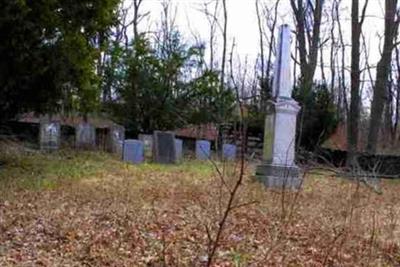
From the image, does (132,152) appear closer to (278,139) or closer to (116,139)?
(116,139)

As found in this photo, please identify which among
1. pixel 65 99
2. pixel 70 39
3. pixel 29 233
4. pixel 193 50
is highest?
pixel 193 50

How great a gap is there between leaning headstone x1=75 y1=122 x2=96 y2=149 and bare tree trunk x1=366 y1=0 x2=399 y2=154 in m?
10.6

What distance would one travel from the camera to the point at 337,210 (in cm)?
886

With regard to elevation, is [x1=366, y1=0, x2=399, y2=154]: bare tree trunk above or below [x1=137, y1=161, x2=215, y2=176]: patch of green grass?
above

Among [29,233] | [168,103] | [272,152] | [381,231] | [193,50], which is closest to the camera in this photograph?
[29,233]

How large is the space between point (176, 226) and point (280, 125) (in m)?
6.73

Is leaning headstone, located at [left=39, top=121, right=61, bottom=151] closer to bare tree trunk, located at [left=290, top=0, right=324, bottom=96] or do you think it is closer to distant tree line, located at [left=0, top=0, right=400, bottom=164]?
distant tree line, located at [left=0, top=0, right=400, bottom=164]

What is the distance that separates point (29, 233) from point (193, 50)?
18.1 meters

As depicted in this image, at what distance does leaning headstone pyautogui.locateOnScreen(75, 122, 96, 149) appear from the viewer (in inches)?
750

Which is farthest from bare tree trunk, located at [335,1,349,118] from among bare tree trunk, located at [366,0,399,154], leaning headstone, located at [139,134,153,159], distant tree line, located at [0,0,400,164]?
leaning headstone, located at [139,134,153,159]

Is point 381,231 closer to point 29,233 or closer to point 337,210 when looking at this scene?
point 337,210

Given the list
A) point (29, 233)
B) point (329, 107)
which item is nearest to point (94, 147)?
point (329, 107)

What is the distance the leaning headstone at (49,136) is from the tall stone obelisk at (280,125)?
6513mm

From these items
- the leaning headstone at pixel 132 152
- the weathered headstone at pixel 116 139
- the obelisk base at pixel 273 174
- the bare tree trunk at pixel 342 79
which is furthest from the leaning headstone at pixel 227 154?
the bare tree trunk at pixel 342 79
